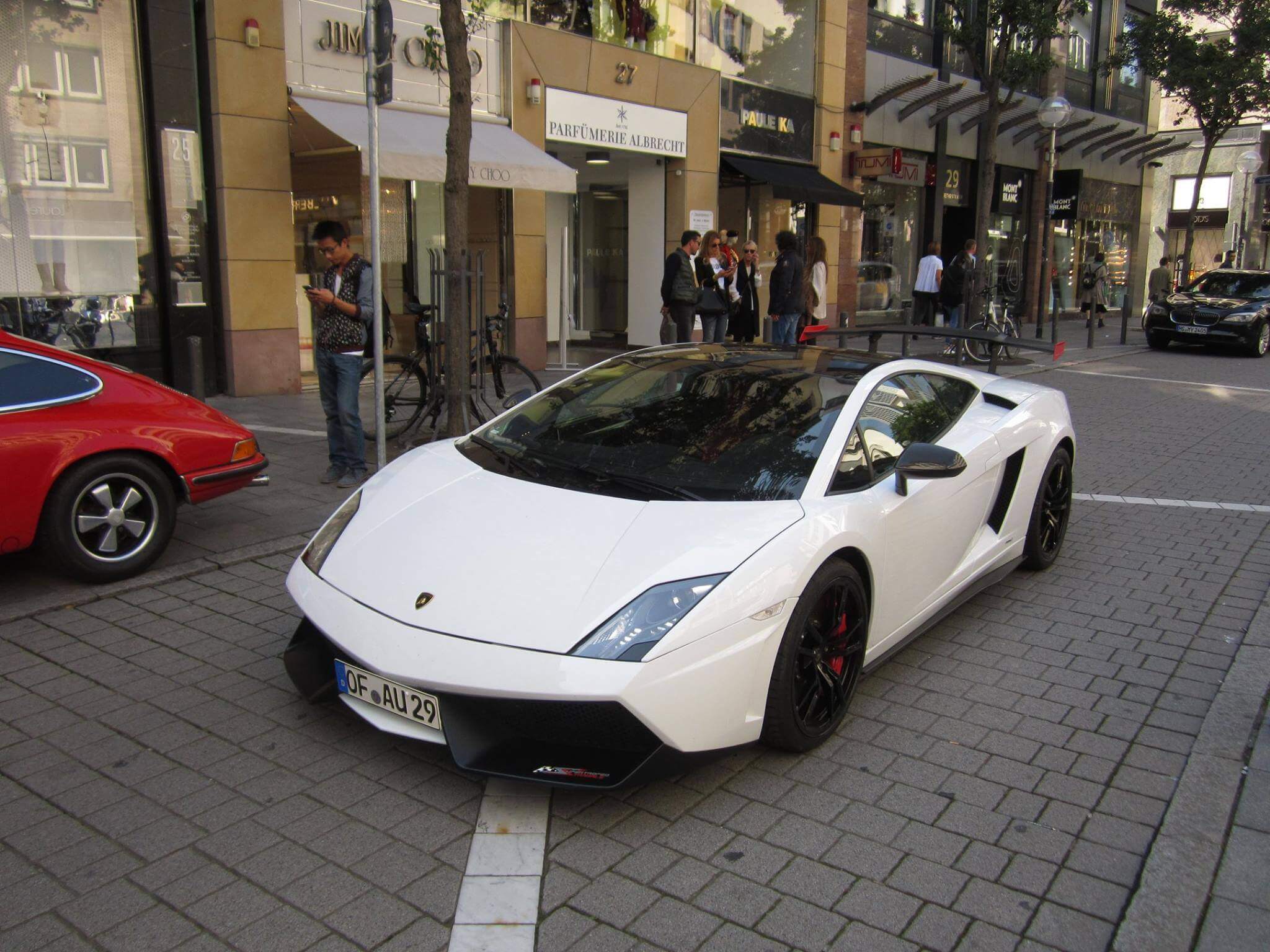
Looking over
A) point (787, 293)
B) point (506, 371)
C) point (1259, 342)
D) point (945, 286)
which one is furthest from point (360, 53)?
point (1259, 342)

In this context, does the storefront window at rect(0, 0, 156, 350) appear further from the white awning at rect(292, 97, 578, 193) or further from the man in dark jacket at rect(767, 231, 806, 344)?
the man in dark jacket at rect(767, 231, 806, 344)

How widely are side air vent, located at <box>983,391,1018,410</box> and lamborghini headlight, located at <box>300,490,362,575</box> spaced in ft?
10.4

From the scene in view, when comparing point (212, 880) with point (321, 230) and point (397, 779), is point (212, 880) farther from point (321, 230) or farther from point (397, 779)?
point (321, 230)

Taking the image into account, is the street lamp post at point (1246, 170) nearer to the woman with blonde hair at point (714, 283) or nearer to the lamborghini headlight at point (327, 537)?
the woman with blonde hair at point (714, 283)

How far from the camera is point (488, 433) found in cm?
472

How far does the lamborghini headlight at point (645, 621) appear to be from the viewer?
3.14 metres

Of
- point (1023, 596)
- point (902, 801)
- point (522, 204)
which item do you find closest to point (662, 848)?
point (902, 801)

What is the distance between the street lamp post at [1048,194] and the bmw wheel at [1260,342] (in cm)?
325

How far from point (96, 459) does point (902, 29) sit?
20.7 meters

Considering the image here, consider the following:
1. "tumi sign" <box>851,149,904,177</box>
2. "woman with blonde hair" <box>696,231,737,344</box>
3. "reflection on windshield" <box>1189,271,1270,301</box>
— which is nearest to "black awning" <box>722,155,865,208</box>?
"tumi sign" <box>851,149,904,177</box>

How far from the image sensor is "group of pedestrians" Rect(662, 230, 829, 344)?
12.4 m

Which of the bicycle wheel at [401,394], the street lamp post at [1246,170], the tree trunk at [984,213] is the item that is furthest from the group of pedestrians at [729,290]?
the street lamp post at [1246,170]

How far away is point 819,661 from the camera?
145 inches

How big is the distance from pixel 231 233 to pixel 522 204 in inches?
165
